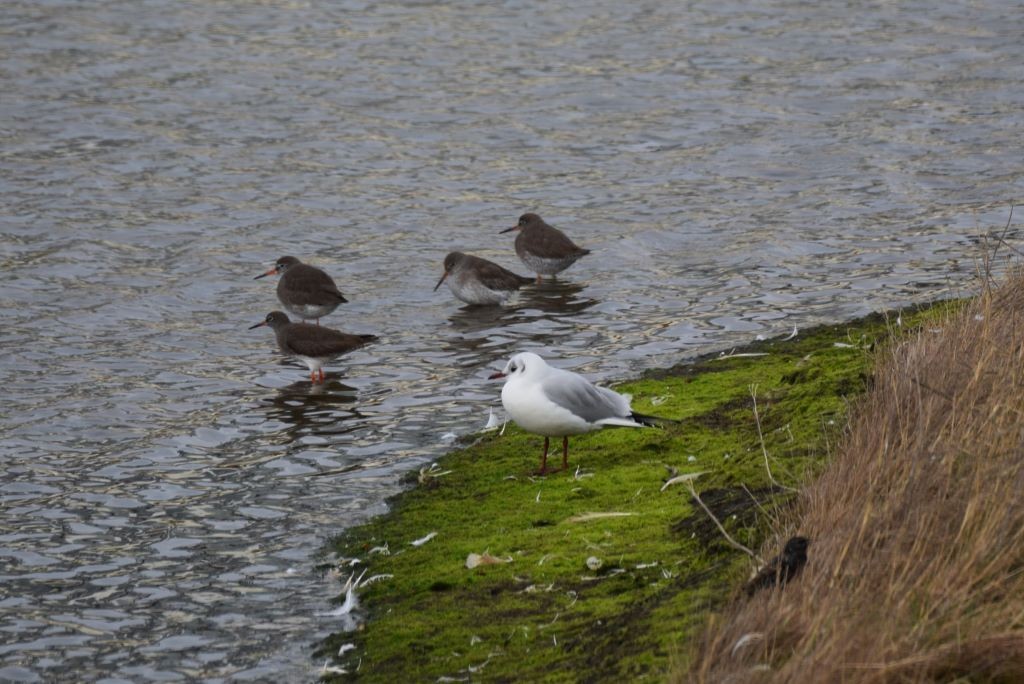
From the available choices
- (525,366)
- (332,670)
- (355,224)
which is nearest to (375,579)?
(332,670)

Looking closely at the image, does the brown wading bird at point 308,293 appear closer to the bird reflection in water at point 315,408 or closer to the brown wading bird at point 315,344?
the brown wading bird at point 315,344

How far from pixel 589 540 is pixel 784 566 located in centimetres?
261

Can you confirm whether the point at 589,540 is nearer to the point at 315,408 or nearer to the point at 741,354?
the point at 741,354

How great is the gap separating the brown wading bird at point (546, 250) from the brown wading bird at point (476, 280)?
1.98 ft

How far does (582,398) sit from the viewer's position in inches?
362

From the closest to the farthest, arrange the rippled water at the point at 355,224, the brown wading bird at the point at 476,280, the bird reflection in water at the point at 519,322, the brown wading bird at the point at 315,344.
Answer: the rippled water at the point at 355,224 → the brown wading bird at the point at 315,344 → the bird reflection in water at the point at 519,322 → the brown wading bird at the point at 476,280

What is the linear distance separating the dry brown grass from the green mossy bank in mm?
366

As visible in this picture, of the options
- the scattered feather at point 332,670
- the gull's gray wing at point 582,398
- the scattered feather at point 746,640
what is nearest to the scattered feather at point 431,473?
the gull's gray wing at point 582,398

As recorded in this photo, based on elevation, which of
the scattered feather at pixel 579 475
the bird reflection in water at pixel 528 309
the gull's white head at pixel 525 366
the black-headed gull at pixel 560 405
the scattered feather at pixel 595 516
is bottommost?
the bird reflection in water at pixel 528 309

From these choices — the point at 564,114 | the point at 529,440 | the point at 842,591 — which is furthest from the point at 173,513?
the point at 564,114

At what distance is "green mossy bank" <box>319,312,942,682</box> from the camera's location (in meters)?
6.30

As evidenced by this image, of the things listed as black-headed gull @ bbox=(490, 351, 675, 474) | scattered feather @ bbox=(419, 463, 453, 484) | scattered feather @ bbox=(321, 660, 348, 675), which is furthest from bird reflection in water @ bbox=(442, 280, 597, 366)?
scattered feather @ bbox=(321, 660, 348, 675)

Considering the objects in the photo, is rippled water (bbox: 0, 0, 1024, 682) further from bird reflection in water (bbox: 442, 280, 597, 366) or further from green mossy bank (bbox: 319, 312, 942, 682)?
green mossy bank (bbox: 319, 312, 942, 682)

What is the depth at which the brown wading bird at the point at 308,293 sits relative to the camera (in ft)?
49.6
